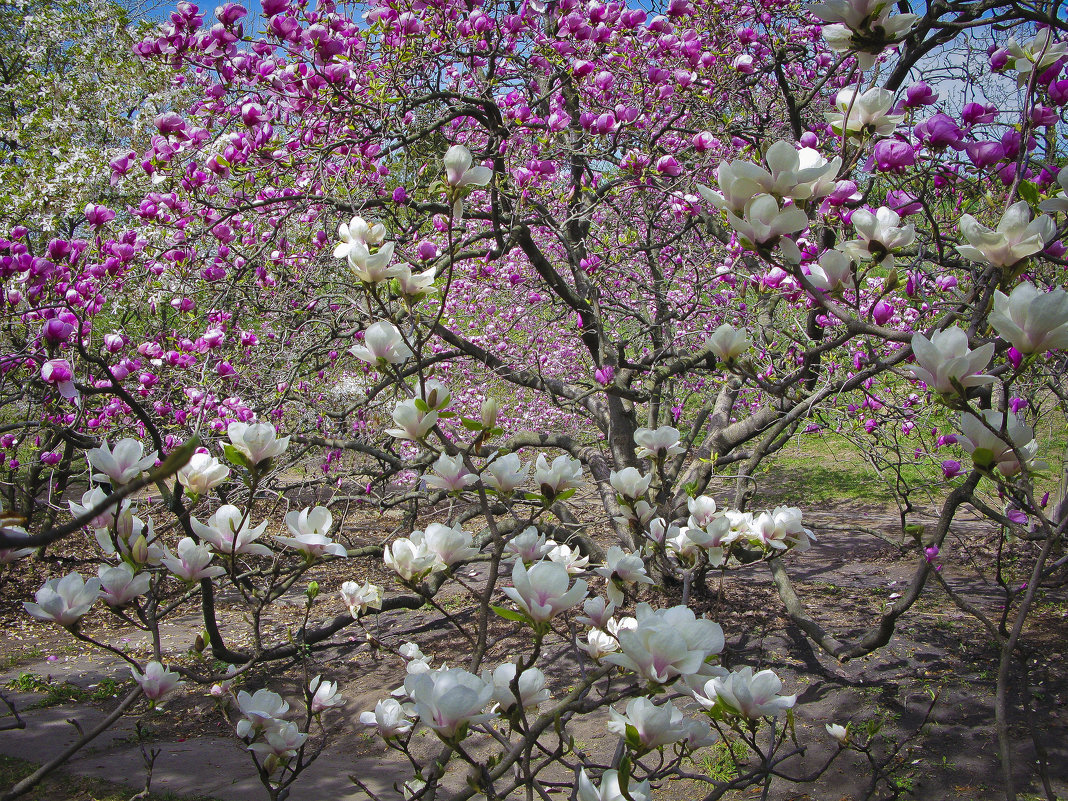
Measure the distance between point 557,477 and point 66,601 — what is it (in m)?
0.86

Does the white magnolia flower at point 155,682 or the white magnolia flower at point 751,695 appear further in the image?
the white magnolia flower at point 155,682

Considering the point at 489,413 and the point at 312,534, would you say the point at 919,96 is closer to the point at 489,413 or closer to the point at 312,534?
the point at 489,413

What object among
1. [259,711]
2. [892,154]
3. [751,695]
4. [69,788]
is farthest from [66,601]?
[69,788]

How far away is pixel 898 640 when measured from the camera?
3.51 metres

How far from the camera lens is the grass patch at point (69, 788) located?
248 centimetres

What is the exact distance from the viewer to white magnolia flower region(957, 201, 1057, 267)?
35.7 inches

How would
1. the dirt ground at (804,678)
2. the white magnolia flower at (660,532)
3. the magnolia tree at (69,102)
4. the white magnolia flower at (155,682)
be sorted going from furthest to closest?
the magnolia tree at (69,102), the dirt ground at (804,678), the white magnolia flower at (660,532), the white magnolia flower at (155,682)

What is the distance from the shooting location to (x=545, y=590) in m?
0.90

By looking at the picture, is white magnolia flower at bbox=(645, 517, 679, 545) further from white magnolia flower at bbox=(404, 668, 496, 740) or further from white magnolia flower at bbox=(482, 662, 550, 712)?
white magnolia flower at bbox=(404, 668, 496, 740)

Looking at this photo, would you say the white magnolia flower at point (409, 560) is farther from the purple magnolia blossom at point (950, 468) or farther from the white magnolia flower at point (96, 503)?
the purple magnolia blossom at point (950, 468)

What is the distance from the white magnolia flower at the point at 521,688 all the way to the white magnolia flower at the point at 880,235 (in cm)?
95

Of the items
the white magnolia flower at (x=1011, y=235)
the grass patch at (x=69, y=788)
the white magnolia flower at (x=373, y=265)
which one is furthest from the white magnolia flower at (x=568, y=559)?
the grass patch at (x=69, y=788)

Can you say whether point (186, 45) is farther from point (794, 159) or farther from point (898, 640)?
point (898, 640)

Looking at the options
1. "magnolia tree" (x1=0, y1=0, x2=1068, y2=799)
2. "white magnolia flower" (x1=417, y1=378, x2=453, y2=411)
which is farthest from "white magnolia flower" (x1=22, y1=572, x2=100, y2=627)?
"white magnolia flower" (x1=417, y1=378, x2=453, y2=411)
